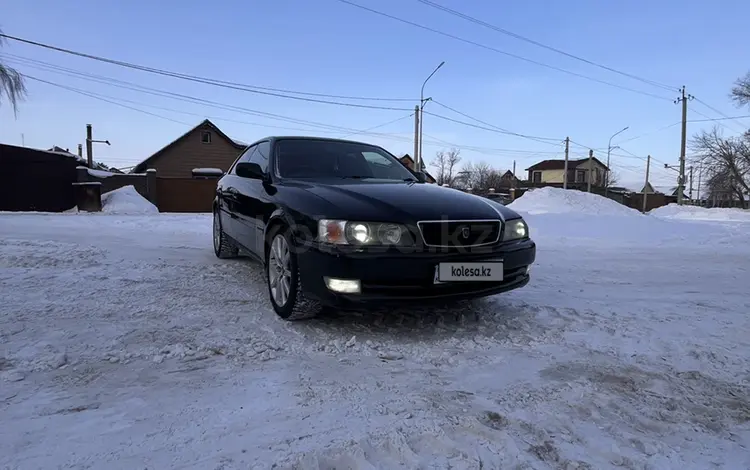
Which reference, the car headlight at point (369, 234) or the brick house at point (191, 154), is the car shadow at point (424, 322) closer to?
the car headlight at point (369, 234)

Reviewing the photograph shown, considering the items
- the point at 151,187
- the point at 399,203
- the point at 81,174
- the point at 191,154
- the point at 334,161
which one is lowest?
the point at 399,203

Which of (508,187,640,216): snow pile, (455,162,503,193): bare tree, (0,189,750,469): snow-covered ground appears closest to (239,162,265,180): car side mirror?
(0,189,750,469): snow-covered ground

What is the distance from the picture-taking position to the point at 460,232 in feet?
9.74

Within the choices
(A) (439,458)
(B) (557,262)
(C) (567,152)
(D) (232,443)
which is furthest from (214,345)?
(C) (567,152)

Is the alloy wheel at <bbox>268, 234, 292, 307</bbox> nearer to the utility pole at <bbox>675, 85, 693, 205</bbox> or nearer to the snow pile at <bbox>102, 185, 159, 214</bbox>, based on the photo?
the snow pile at <bbox>102, 185, 159, 214</bbox>

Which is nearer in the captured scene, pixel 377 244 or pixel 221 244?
pixel 377 244

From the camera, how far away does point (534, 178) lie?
245 ft

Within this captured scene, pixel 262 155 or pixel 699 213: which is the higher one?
pixel 262 155

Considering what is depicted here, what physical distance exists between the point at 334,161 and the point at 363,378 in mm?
2476

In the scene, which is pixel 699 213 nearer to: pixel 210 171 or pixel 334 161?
pixel 210 171

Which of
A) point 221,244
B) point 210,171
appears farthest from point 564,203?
point 221,244

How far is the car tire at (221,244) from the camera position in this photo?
17.8ft

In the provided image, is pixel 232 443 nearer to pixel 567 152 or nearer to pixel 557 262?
pixel 557 262

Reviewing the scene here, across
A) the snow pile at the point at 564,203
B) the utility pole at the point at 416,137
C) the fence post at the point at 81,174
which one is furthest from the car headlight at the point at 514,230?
the utility pole at the point at 416,137
